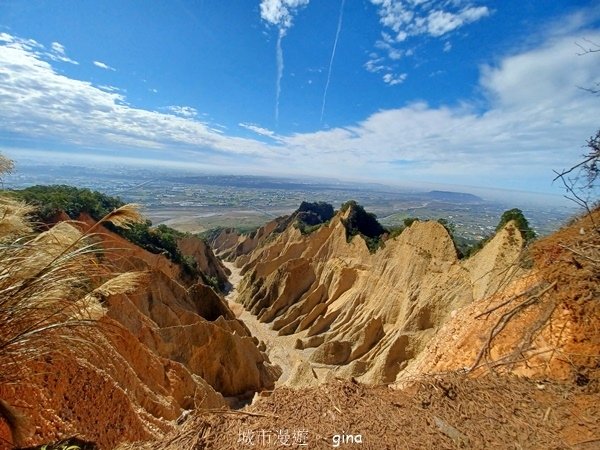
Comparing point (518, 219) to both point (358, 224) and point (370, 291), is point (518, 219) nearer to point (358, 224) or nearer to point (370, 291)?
point (370, 291)

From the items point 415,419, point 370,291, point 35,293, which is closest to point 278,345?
point 370,291

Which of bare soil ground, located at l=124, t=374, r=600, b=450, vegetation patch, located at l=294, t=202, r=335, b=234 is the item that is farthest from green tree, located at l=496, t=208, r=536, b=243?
vegetation patch, located at l=294, t=202, r=335, b=234

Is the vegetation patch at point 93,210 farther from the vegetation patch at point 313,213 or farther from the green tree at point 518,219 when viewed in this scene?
the vegetation patch at point 313,213

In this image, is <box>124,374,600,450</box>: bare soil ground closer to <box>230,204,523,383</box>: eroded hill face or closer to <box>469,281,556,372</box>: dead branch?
<box>469,281,556,372</box>: dead branch

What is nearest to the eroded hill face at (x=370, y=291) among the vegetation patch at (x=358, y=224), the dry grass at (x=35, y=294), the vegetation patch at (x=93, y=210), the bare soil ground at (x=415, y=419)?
the vegetation patch at (x=358, y=224)

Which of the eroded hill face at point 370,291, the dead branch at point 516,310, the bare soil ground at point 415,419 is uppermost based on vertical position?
the dead branch at point 516,310
